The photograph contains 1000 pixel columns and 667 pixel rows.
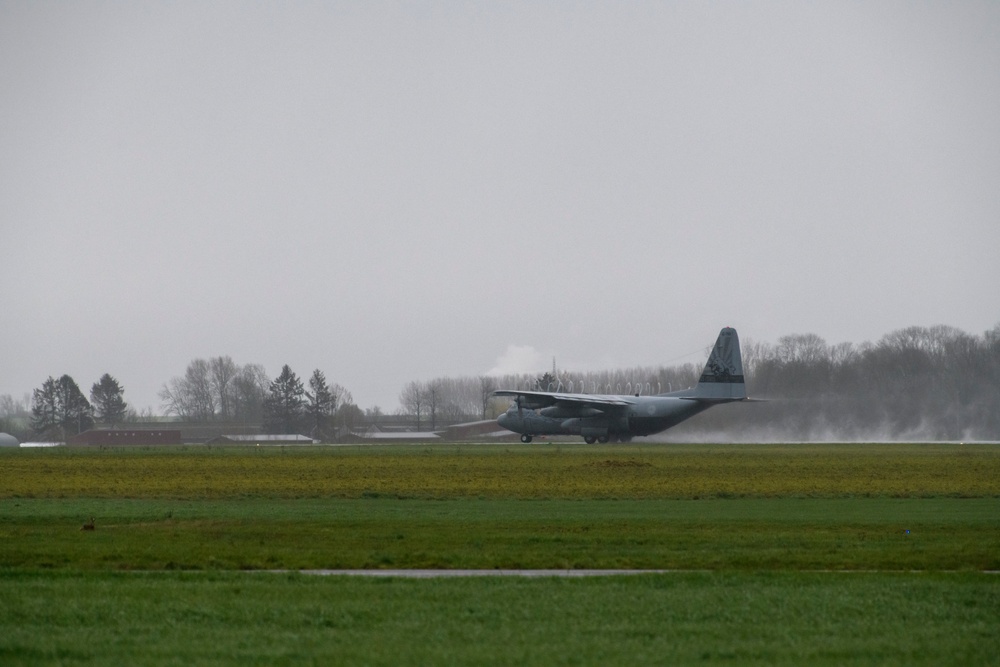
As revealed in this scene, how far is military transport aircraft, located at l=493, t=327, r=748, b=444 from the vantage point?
69562mm

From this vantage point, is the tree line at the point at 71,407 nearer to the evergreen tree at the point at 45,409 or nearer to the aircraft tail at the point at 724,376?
the evergreen tree at the point at 45,409

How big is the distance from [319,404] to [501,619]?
11482cm

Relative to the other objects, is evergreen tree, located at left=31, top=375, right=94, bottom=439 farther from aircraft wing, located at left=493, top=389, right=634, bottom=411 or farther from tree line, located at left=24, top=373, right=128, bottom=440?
aircraft wing, located at left=493, top=389, right=634, bottom=411

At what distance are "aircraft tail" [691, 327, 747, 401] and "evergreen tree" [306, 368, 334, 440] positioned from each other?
57.7 m

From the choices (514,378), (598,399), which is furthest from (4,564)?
(514,378)

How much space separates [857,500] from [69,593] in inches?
855

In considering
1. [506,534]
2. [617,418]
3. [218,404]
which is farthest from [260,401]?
[506,534]

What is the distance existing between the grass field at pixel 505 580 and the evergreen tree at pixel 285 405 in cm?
8470

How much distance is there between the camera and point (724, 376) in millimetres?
69625

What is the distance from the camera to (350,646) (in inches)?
407

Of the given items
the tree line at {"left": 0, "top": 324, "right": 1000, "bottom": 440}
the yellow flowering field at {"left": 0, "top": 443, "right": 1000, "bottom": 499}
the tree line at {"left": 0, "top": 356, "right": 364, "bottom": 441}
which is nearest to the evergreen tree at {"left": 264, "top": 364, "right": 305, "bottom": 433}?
the tree line at {"left": 0, "top": 356, "right": 364, "bottom": 441}

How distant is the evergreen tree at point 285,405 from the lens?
119125 millimetres

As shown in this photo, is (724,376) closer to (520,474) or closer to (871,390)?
(871,390)

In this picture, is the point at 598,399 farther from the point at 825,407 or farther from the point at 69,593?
the point at 69,593
